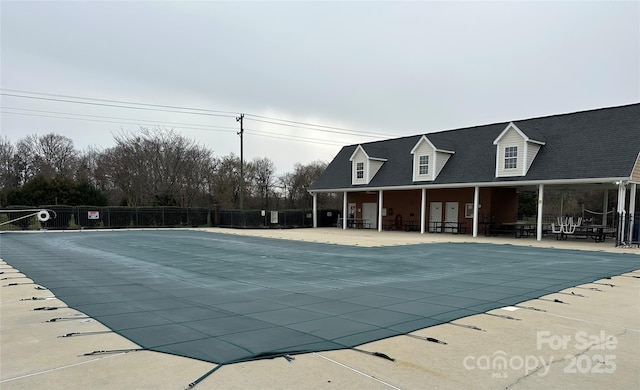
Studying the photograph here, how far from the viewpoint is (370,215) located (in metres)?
31.7

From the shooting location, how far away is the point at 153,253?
13.7 m

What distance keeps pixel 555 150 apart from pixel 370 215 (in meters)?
14.0

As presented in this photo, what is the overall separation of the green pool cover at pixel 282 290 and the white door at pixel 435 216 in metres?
13.0

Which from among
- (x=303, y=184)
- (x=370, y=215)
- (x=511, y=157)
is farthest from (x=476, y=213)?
(x=303, y=184)

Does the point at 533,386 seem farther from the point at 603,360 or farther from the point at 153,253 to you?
the point at 153,253

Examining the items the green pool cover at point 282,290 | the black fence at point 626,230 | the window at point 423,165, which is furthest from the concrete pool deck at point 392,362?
the window at point 423,165

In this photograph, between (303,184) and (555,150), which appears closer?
(555,150)

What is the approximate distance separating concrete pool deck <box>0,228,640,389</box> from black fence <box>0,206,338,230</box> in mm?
25803

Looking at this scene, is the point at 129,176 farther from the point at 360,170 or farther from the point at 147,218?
the point at 360,170

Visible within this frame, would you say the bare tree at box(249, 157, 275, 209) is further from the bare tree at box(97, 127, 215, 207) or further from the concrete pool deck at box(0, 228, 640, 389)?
the concrete pool deck at box(0, 228, 640, 389)

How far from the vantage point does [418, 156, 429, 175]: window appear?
25.5 metres

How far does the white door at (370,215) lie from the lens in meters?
31.1

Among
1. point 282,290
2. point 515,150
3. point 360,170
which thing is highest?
point 515,150

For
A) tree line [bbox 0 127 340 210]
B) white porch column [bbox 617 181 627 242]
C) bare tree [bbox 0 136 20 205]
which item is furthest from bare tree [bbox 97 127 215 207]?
white porch column [bbox 617 181 627 242]
